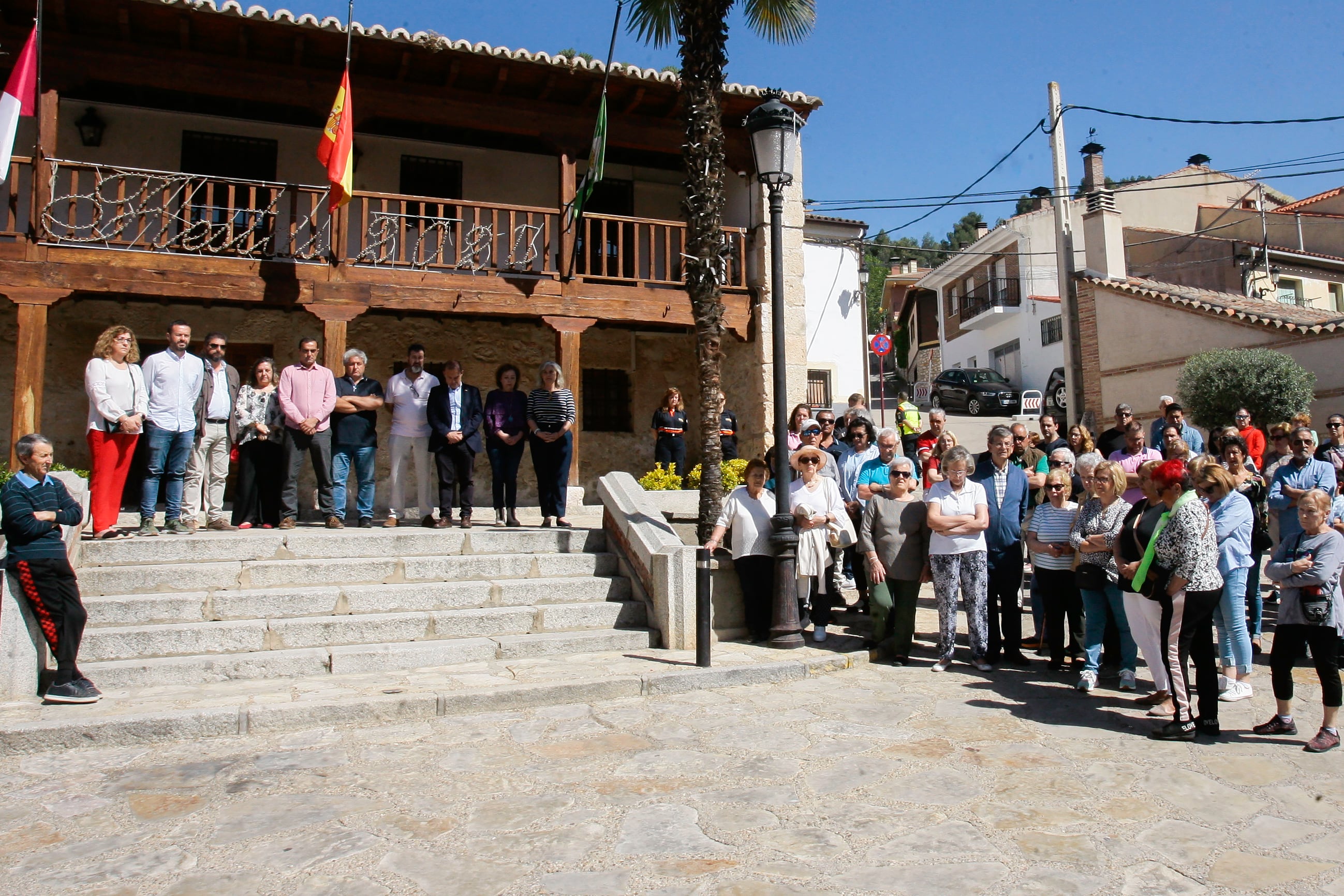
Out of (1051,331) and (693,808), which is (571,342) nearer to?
(693,808)

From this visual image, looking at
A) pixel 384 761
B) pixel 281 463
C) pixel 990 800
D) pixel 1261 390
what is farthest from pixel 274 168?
pixel 1261 390

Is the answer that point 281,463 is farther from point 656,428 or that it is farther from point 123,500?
point 123,500

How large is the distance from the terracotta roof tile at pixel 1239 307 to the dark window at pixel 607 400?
12684 millimetres

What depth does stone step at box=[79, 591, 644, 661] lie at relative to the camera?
605 cm

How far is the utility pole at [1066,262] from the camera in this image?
58.5ft

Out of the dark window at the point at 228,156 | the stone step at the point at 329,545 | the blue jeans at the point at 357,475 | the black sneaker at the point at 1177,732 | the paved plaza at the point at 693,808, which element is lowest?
the paved plaza at the point at 693,808

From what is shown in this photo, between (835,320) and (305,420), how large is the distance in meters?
14.7

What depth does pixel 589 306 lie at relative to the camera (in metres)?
12.7

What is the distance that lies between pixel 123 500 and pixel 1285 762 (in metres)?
13.0

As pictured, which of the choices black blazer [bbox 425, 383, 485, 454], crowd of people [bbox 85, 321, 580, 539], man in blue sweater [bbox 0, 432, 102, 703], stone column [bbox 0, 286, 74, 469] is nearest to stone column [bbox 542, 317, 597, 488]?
crowd of people [bbox 85, 321, 580, 539]

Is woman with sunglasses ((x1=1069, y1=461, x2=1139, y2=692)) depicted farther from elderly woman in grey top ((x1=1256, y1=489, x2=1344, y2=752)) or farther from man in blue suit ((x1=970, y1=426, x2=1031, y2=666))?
elderly woman in grey top ((x1=1256, y1=489, x2=1344, y2=752))

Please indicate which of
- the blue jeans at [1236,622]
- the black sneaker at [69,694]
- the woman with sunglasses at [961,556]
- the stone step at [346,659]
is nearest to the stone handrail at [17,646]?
the black sneaker at [69,694]

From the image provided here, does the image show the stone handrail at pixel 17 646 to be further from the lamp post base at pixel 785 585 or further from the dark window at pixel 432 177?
the dark window at pixel 432 177

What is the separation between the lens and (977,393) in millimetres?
28594
